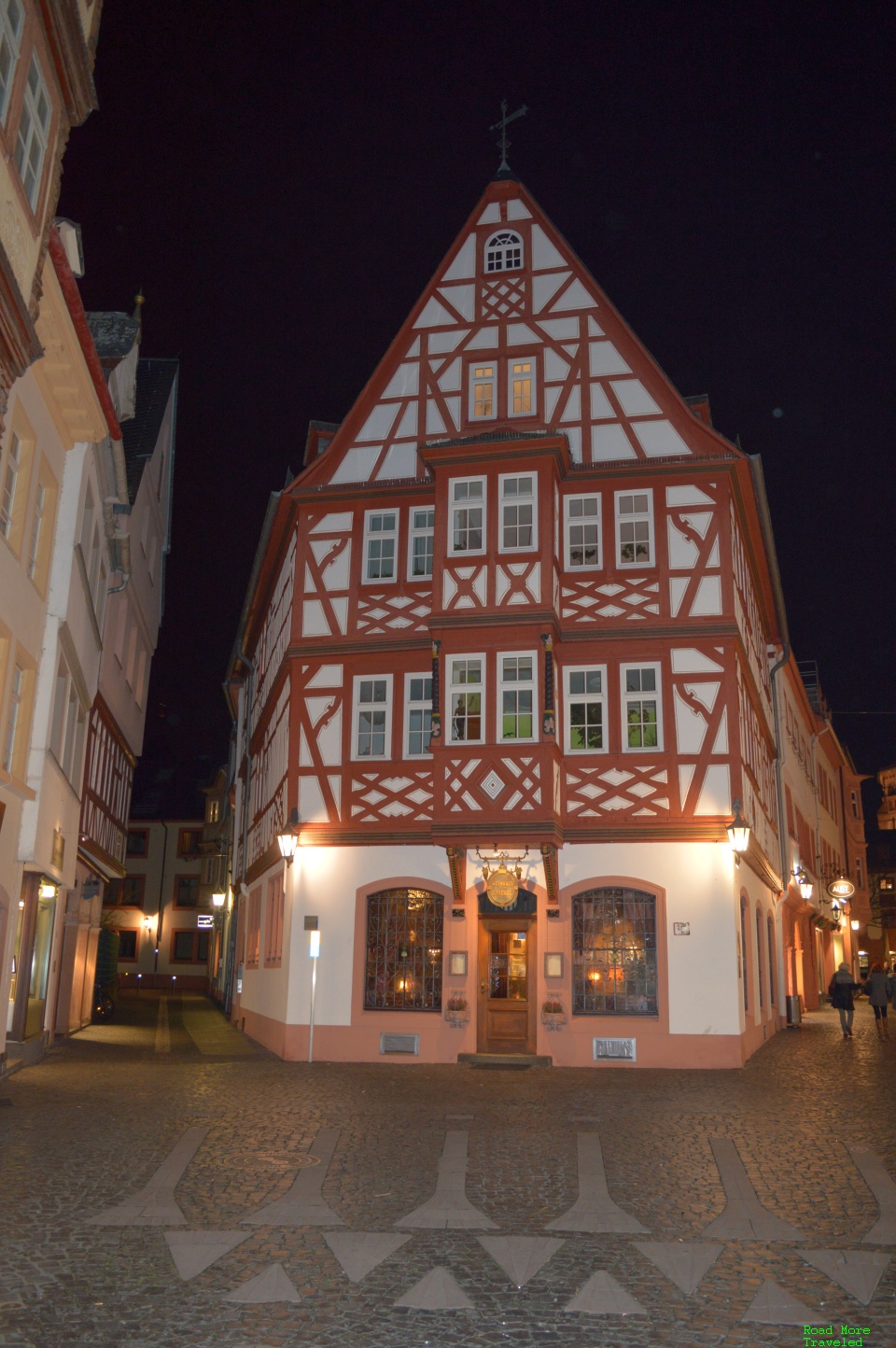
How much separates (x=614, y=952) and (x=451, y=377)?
12.3 meters

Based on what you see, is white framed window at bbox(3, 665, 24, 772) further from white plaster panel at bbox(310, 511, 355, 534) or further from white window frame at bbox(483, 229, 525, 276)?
white window frame at bbox(483, 229, 525, 276)

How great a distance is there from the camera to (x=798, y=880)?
33.5 meters

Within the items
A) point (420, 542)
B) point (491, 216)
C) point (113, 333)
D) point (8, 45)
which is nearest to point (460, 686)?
point (420, 542)

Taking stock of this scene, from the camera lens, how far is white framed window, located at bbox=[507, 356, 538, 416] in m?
24.3

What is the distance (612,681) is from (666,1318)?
625 inches

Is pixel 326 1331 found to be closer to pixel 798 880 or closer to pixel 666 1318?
pixel 666 1318

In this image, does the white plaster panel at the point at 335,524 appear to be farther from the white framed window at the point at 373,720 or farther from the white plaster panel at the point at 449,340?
the white plaster panel at the point at 449,340

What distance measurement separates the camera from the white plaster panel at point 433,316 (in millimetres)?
25172

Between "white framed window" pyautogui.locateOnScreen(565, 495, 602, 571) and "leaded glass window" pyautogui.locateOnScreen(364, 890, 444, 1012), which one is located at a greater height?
"white framed window" pyautogui.locateOnScreen(565, 495, 602, 571)

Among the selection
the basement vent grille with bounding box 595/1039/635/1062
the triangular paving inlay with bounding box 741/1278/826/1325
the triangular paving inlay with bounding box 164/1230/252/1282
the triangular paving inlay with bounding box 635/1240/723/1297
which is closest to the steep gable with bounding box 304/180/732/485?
the basement vent grille with bounding box 595/1039/635/1062

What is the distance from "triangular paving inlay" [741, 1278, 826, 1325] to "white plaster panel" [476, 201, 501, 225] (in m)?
22.8

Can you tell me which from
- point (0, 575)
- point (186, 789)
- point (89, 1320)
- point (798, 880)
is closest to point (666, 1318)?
point (89, 1320)

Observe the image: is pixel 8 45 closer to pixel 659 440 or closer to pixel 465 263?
pixel 659 440

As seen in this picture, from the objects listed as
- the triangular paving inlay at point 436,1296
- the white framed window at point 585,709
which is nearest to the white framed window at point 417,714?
the white framed window at point 585,709
